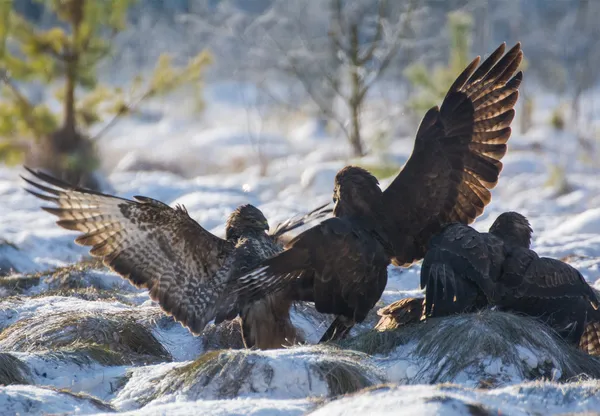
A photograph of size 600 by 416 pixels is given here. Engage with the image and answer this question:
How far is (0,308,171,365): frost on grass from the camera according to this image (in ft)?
21.6

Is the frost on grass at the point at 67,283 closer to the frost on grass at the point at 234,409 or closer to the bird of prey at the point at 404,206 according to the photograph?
the bird of prey at the point at 404,206

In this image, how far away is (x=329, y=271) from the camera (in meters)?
6.77

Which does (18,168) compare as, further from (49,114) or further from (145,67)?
(145,67)

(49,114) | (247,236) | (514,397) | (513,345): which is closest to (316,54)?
(49,114)

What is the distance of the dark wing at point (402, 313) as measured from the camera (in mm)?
6914

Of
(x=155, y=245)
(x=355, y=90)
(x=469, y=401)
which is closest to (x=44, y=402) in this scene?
(x=469, y=401)

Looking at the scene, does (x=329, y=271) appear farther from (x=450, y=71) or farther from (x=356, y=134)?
(x=450, y=71)

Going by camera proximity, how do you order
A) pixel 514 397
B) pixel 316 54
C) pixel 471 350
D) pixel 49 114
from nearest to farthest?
pixel 514 397, pixel 471 350, pixel 49 114, pixel 316 54

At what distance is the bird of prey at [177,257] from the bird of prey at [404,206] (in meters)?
0.24

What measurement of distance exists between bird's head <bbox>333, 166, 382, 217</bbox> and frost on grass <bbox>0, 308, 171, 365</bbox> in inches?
64.3

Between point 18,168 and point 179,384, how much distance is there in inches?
634

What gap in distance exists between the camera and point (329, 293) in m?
6.89

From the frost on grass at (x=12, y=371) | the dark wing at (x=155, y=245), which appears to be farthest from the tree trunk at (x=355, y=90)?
the frost on grass at (x=12, y=371)

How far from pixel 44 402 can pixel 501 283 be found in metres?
3.26
